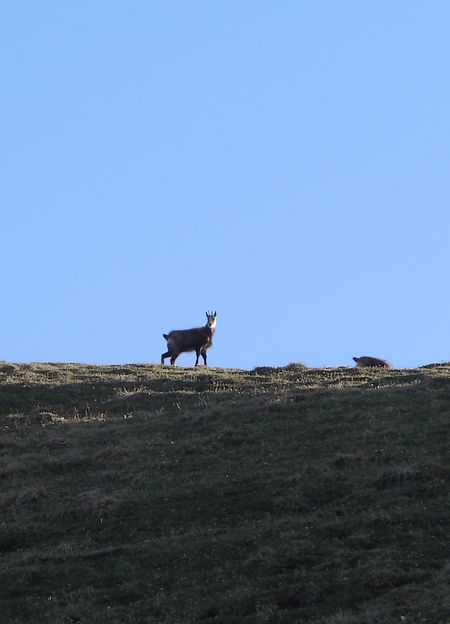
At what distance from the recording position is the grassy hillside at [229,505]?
17375 millimetres

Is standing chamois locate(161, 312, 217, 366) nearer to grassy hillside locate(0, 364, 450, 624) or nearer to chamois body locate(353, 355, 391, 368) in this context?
chamois body locate(353, 355, 391, 368)

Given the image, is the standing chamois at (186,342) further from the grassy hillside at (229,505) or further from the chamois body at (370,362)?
the grassy hillside at (229,505)

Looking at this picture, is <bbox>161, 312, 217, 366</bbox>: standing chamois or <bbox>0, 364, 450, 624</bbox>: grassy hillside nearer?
<bbox>0, 364, 450, 624</bbox>: grassy hillside

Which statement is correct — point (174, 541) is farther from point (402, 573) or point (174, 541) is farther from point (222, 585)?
point (402, 573)

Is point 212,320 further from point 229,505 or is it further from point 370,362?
point 229,505

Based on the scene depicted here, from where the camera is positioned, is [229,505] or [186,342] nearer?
[229,505]

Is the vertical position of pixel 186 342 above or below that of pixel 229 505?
above

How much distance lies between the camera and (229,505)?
73.2 feet

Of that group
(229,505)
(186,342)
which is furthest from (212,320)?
(229,505)

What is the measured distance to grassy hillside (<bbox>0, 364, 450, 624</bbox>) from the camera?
1738cm

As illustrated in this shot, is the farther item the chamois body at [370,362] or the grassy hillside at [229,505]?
the chamois body at [370,362]

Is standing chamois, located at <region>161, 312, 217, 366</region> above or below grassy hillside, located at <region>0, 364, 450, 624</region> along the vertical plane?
above

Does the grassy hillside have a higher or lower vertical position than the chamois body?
lower

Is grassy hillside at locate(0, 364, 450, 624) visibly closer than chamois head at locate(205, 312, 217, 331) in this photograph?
Yes
